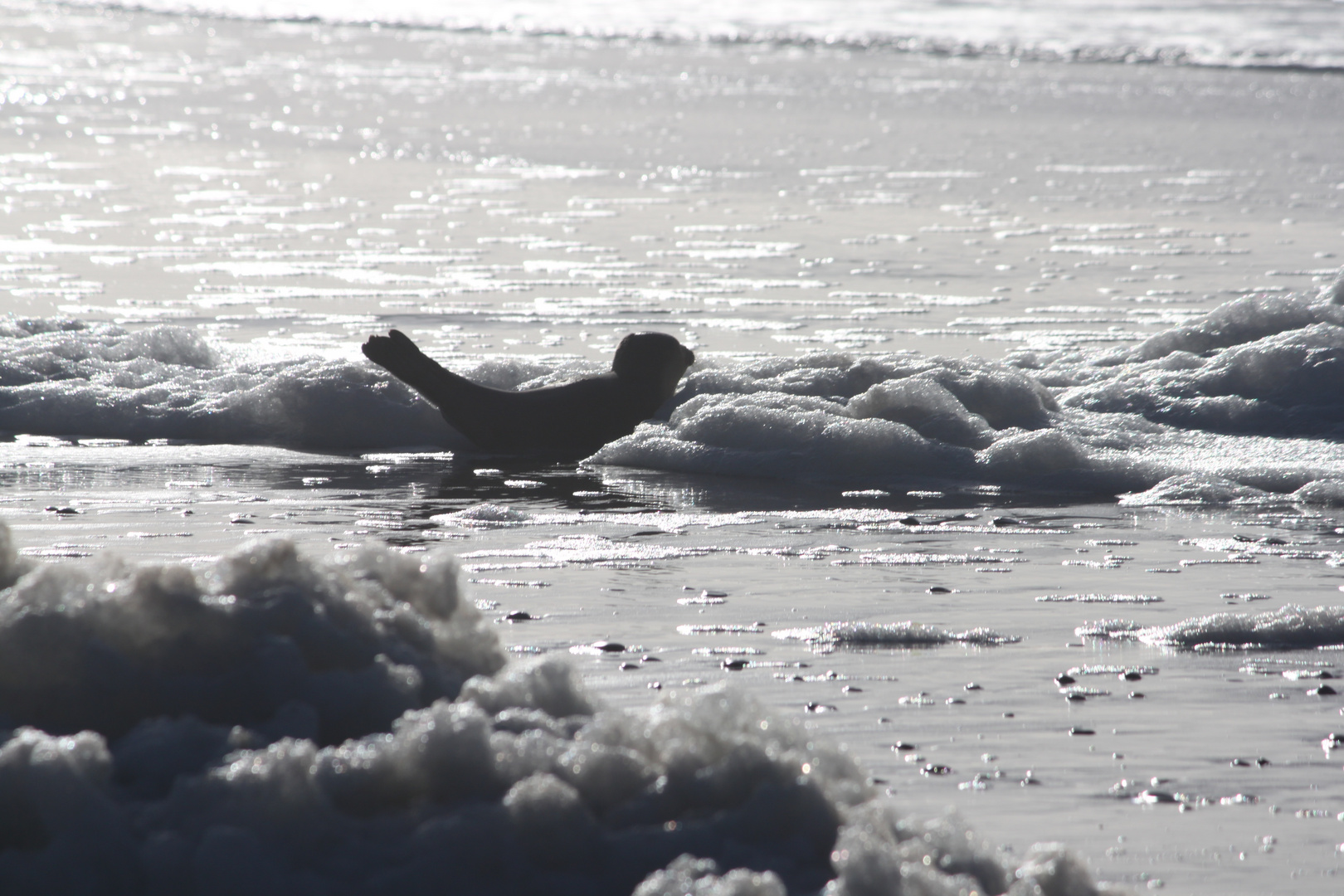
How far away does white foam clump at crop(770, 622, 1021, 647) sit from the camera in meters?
4.73

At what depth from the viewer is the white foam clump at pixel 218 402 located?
27.1 feet

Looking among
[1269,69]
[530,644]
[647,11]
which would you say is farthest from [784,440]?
[647,11]

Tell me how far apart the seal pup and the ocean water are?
17 cm

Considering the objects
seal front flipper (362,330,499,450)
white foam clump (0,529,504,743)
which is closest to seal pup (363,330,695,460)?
seal front flipper (362,330,499,450)

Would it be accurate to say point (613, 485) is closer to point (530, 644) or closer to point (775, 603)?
point (775, 603)

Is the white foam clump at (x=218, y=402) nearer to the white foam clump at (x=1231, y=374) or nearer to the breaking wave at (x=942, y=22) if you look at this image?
the white foam clump at (x=1231, y=374)

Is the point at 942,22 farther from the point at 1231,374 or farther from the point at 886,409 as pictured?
the point at 886,409

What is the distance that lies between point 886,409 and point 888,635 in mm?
3382

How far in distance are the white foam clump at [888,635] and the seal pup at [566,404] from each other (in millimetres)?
3110

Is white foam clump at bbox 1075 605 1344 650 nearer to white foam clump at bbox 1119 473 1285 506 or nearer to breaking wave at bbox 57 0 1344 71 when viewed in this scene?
white foam clump at bbox 1119 473 1285 506

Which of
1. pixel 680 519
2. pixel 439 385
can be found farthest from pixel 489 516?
pixel 439 385

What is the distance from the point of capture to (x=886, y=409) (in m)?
8.05

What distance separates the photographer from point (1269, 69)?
30.0 metres

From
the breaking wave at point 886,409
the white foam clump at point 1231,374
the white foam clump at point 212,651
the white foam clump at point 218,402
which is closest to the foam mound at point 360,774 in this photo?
the white foam clump at point 212,651
